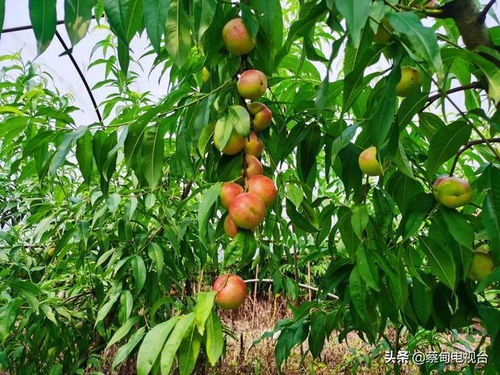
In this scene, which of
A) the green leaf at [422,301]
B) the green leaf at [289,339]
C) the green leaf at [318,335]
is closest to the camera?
the green leaf at [422,301]

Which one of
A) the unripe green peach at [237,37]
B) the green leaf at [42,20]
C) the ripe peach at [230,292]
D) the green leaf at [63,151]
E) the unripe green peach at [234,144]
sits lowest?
the ripe peach at [230,292]

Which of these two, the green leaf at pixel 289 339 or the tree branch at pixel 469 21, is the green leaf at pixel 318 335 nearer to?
the green leaf at pixel 289 339

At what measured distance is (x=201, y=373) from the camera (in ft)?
7.22

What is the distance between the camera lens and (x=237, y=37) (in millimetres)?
563

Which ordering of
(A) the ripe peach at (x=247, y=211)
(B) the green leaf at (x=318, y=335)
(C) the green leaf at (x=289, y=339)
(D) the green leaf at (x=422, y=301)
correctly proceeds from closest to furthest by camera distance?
(A) the ripe peach at (x=247, y=211), (D) the green leaf at (x=422, y=301), (B) the green leaf at (x=318, y=335), (C) the green leaf at (x=289, y=339)

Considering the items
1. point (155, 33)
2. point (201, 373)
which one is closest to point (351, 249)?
point (155, 33)

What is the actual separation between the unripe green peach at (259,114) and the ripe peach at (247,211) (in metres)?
0.17

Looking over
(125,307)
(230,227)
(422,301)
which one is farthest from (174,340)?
(125,307)

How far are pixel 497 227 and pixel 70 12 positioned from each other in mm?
537

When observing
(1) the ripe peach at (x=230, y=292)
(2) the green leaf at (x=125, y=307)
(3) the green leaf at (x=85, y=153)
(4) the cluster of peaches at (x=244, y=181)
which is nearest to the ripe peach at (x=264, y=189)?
(4) the cluster of peaches at (x=244, y=181)

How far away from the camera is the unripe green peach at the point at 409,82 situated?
0.58 metres

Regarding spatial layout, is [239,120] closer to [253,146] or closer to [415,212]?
[253,146]

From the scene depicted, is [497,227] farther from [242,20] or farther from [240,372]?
[240,372]

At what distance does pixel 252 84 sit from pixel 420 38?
0.23 m
